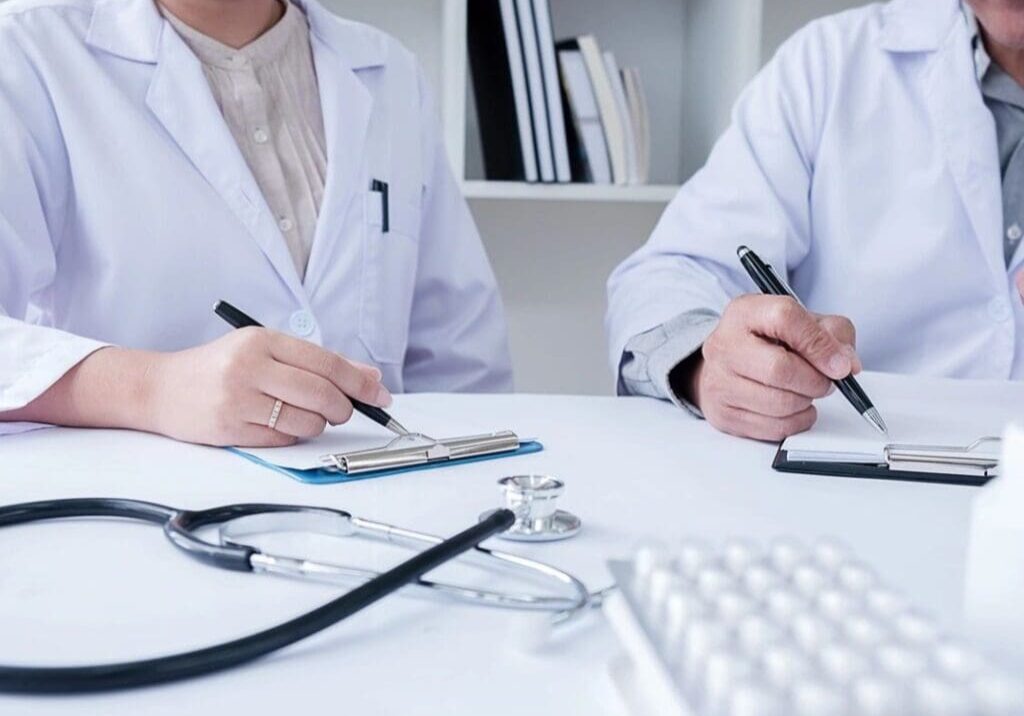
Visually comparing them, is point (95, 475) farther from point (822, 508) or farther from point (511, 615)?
point (822, 508)

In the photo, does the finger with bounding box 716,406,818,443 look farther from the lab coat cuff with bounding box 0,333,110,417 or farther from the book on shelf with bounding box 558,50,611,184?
the book on shelf with bounding box 558,50,611,184

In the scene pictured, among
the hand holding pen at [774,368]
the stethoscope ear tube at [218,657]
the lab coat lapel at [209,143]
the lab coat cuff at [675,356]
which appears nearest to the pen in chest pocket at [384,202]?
the lab coat lapel at [209,143]

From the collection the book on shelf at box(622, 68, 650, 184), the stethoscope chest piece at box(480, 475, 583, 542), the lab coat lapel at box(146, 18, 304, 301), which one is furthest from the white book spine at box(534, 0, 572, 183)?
the stethoscope chest piece at box(480, 475, 583, 542)

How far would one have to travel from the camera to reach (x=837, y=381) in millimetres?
850

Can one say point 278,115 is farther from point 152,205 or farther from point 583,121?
point 583,121

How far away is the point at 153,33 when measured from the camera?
3.76 feet

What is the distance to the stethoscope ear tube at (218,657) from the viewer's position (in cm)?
40

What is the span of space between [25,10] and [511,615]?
0.91 m

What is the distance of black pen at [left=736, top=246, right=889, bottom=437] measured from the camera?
0.84 metres

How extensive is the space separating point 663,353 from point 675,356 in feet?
0.08

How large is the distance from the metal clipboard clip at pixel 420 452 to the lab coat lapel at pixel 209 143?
41cm

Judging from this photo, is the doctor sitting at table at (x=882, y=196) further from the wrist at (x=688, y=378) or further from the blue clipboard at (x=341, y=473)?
the blue clipboard at (x=341, y=473)

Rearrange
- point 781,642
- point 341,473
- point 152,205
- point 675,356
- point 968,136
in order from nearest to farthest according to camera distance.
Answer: point 781,642
point 341,473
point 675,356
point 152,205
point 968,136

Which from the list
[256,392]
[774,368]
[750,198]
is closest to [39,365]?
[256,392]
